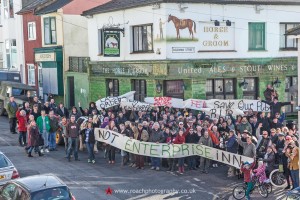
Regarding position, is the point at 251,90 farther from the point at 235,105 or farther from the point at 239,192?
the point at 239,192

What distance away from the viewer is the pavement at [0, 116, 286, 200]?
17.1 meters

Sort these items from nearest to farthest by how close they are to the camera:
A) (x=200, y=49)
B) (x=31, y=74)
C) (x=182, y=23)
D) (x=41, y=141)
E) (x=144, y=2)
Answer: (x=41, y=141), (x=182, y=23), (x=200, y=49), (x=144, y=2), (x=31, y=74)

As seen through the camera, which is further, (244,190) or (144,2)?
(144,2)

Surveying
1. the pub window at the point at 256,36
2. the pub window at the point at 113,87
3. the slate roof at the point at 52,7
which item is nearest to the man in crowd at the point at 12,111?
the pub window at the point at 113,87

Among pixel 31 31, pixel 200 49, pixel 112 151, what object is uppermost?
pixel 31 31

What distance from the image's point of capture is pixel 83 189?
57.8 feet

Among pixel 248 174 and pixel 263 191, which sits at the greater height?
pixel 248 174

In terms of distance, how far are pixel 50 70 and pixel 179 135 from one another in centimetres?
2085

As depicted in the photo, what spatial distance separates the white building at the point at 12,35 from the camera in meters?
44.3

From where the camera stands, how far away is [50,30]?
38.4 m

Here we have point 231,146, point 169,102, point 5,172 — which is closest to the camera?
point 5,172

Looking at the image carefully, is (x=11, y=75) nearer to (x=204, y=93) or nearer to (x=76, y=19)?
(x=76, y=19)

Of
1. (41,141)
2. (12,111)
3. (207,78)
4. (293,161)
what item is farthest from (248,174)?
(12,111)

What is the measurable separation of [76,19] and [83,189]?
21.8 meters
